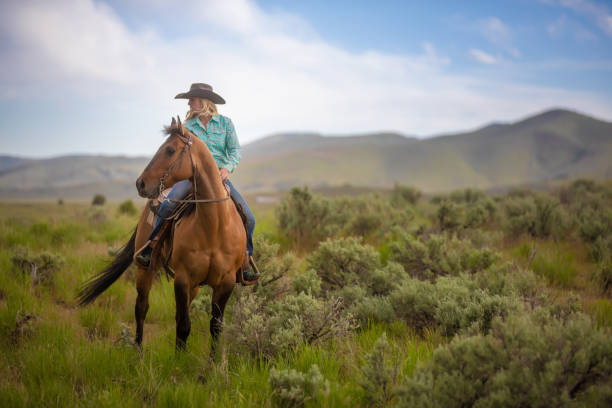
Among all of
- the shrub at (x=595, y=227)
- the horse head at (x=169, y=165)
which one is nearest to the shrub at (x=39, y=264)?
the horse head at (x=169, y=165)

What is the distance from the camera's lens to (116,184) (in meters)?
106

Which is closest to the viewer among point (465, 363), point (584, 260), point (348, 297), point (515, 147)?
point (465, 363)

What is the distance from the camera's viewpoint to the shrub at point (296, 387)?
101 inches

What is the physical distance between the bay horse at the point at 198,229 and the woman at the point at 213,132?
449mm

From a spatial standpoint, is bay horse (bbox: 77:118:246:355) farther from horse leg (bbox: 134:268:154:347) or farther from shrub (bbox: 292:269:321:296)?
Result: shrub (bbox: 292:269:321:296)

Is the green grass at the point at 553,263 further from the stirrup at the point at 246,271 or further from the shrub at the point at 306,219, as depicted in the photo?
the stirrup at the point at 246,271

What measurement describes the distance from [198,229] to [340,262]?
2840 mm

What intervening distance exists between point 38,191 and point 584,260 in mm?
127913

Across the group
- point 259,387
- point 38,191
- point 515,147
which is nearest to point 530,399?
point 259,387

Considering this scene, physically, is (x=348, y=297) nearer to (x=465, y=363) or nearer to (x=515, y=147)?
(x=465, y=363)

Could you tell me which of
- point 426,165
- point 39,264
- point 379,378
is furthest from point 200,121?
point 426,165

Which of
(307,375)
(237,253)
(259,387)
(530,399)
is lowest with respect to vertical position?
(259,387)

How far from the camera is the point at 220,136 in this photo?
4.28 meters

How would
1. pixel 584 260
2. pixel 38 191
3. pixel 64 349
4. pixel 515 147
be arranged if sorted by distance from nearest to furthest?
1. pixel 64 349
2. pixel 584 260
3. pixel 38 191
4. pixel 515 147
